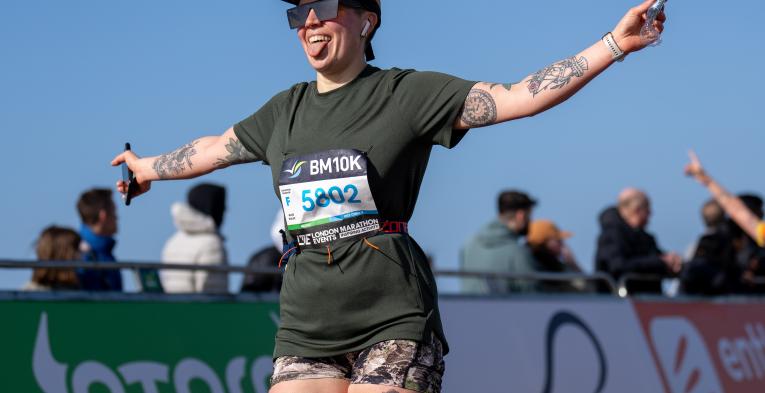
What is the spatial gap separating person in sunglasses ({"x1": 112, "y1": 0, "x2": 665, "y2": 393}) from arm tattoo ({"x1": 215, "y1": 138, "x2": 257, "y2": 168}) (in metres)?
0.36

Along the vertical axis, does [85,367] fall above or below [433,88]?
below

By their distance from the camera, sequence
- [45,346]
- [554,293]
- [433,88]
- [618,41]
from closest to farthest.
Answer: [618,41], [433,88], [45,346], [554,293]

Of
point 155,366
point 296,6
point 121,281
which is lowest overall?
point 155,366

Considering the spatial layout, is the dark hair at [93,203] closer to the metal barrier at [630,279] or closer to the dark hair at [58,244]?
the dark hair at [58,244]

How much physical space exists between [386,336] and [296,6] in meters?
1.29

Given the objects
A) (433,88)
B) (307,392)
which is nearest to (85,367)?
(307,392)

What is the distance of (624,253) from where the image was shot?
1059 cm

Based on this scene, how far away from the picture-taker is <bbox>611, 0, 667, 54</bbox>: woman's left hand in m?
4.21

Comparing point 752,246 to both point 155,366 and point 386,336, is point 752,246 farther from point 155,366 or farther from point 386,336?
point 386,336

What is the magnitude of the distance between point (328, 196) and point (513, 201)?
5.90 m

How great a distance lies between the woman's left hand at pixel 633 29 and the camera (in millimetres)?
4215

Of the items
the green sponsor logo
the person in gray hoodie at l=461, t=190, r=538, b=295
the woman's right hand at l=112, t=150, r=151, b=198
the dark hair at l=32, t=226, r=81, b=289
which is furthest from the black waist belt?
the person in gray hoodie at l=461, t=190, r=538, b=295

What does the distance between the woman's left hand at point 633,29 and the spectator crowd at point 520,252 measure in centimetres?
374

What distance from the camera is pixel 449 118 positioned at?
4.51 meters
